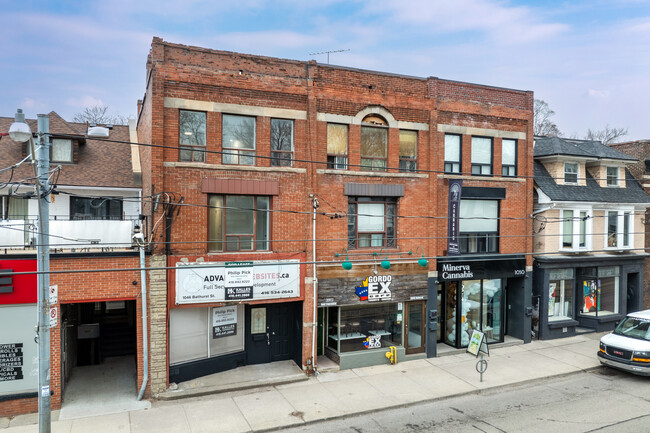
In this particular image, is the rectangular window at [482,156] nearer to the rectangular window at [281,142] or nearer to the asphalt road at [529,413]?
the rectangular window at [281,142]

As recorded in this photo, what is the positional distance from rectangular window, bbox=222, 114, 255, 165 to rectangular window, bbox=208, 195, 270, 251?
1295 mm

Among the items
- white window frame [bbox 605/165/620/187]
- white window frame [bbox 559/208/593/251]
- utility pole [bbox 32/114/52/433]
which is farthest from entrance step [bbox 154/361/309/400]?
white window frame [bbox 605/165/620/187]

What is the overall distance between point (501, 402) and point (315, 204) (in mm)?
8577

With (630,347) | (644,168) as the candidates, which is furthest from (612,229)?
(630,347)

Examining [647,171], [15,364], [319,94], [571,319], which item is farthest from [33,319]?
[647,171]

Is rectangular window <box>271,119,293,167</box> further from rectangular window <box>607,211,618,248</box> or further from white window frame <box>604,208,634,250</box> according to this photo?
rectangular window <box>607,211,618,248</box>

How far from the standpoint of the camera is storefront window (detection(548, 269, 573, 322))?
21031 millimetres

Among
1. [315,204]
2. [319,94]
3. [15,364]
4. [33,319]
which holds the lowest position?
[15,364]

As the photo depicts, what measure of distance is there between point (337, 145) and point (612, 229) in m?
15.4

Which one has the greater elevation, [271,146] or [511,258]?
[271,146]

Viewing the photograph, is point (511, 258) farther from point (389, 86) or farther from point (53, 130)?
point (53, 130)

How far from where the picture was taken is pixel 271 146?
1585cm

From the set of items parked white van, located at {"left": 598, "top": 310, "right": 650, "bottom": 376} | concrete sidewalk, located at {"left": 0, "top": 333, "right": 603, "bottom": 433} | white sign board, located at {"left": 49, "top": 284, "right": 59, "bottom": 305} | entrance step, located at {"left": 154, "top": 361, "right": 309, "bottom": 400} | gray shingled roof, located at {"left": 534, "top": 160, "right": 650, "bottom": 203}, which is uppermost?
gray shingled roof, located at {"left": 534, "top": 160, "right": 650, "bottom": 203}

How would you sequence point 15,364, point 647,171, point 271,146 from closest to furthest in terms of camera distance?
point 15,364, point 271,146, point 647,171
